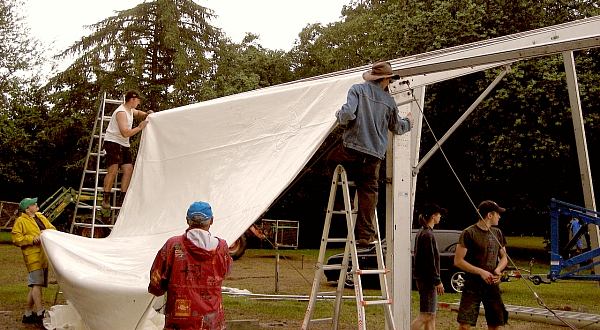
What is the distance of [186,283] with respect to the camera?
4.43 meters

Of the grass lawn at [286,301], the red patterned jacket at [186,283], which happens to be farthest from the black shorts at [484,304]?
the red patterned jacket at [186,283]

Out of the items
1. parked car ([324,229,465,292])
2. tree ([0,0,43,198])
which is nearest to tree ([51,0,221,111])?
tree ([0,0,43,198])

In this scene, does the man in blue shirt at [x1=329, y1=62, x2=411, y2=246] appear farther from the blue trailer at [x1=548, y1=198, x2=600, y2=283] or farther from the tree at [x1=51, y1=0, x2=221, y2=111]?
the tree at [x1=51, y1=0, x2=221, y2=111]

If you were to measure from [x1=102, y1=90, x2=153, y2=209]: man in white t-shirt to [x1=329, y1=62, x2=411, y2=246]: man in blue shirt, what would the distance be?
3.33 meters

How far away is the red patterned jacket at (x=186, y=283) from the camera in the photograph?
4422 mm

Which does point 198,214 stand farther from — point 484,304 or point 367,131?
point 484,304

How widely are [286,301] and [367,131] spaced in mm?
6494

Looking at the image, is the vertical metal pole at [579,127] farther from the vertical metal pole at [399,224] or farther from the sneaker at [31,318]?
the sneaker at [31,318]

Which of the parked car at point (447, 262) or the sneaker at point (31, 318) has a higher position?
the parked car at point (447, 262)

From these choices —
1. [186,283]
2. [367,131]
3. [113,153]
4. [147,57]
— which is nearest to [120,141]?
[113,153]

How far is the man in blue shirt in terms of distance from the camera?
5.69 metres

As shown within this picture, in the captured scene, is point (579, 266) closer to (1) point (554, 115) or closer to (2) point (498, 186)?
(1) point (554, 115)

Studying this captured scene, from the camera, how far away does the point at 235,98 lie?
731cm

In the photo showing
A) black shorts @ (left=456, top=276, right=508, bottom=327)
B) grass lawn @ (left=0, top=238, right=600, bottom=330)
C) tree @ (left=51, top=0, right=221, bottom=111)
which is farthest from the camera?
tree @ (left=51, top=0, right=221, bottom=111)
